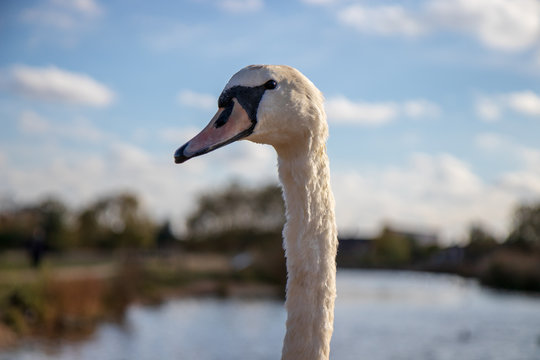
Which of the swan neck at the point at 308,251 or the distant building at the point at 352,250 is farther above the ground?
the swan neck at the point at 308,251

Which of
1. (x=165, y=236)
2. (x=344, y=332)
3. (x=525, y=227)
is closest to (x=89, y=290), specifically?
(x=344, y=332)

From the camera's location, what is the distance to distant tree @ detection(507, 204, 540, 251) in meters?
53.7

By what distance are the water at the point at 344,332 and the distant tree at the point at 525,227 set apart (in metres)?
20.5

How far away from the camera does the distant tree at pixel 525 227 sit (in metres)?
53.7

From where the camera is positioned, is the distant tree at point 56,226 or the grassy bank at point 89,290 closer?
the grassy bank at point 89,290

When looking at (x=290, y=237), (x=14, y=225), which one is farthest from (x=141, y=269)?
(x=290, y=237)

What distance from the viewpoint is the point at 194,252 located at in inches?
2488

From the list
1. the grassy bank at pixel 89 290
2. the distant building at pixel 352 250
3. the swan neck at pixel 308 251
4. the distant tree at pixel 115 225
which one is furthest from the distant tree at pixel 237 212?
the swan neck at pixel 308 251

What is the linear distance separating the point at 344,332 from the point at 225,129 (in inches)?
919

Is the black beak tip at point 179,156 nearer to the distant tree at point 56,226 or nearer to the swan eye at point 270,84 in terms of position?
the swan eye at point 270,84

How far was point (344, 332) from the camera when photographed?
981 inches

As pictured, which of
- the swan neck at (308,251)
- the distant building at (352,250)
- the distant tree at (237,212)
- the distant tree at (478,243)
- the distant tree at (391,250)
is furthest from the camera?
the distant building at (352,250)

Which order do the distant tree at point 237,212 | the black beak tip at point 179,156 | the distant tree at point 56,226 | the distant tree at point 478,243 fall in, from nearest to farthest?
the black beak tip at point 179,156, the distant tree at point 56,226, the distant tree at point 237,212, the distant tree at point 478,243

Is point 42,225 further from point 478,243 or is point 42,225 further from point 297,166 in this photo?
point 297,166
